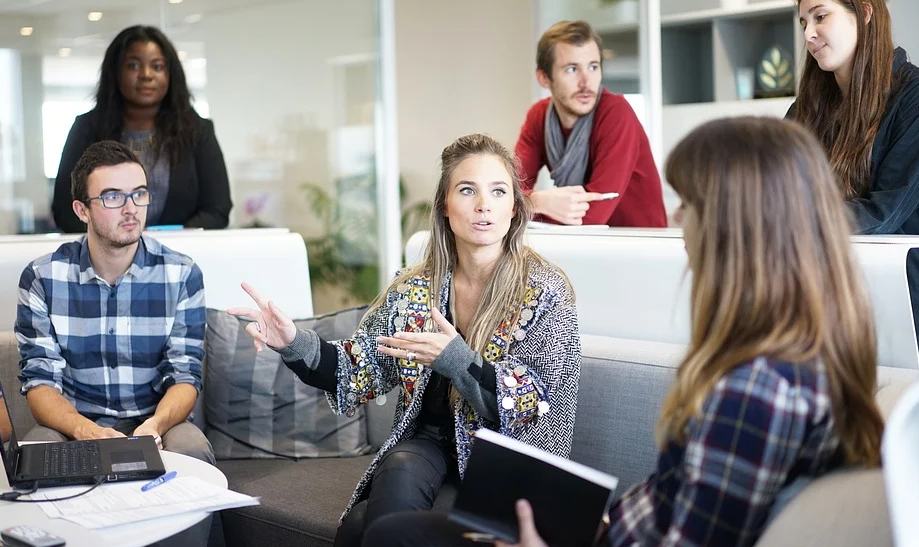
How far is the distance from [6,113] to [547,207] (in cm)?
249

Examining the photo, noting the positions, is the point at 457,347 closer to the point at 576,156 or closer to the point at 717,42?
the point at 576,156

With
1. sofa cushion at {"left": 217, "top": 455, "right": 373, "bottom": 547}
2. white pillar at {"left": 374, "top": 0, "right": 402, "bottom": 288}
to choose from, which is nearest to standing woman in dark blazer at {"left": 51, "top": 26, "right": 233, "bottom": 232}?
sofa cushion at {"left": 217, "top": 455, "right": 373, "bottom": 547}

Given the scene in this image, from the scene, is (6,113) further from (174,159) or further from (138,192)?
(138,192)

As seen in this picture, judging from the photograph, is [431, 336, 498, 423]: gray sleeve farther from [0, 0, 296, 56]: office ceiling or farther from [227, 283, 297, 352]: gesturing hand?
[0, 0, 296, 56]: office ceiling

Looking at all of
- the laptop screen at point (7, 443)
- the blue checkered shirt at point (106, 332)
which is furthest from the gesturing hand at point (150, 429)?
the laptop screen at point (7, 443)

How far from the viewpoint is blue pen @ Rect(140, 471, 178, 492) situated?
1.86 m

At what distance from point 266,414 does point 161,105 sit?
148cm

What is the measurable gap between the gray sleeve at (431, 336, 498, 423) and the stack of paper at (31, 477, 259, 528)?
17.4 inches

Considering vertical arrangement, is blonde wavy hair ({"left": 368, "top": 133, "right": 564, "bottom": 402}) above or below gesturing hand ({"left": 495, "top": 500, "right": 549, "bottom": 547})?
above

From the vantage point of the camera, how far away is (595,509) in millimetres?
1415

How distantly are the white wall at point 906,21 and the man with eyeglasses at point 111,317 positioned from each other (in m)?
3.20

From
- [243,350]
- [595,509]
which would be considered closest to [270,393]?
[243,350]

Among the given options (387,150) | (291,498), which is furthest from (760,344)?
(387,150)

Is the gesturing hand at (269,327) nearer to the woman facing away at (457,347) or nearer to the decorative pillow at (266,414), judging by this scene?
the woman facing away at (457,347)
